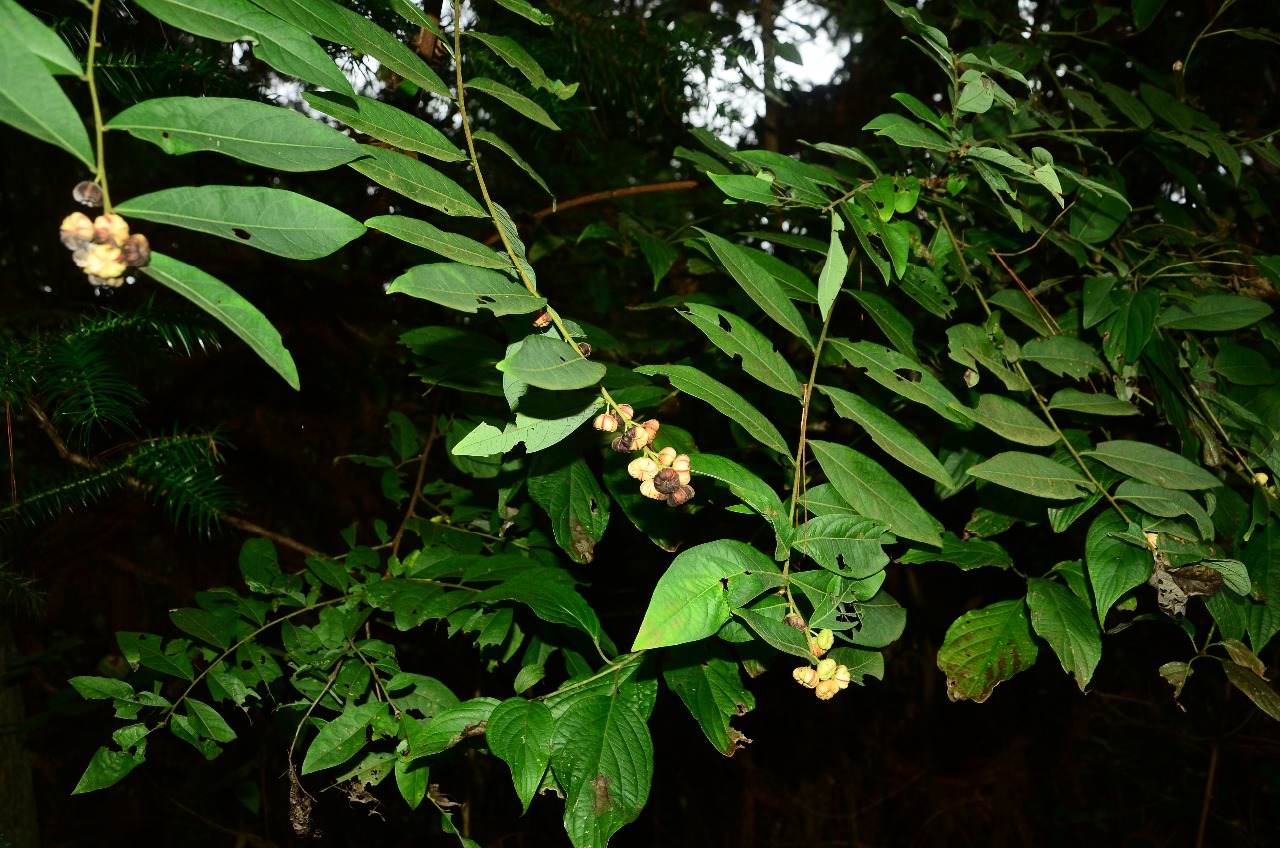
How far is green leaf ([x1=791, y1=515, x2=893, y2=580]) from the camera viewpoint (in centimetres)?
72

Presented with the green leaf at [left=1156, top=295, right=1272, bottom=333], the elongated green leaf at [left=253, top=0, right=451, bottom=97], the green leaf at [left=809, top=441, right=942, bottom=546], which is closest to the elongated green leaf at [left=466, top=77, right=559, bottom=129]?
the elongated green leaf at [left=253, top=0, right=451, bottom=97]

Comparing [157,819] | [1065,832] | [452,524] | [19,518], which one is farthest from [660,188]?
[1065,832]

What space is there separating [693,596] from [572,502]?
0.40m

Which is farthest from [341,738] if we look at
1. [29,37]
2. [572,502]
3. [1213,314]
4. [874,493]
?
[1213,314]

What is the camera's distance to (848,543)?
2.39ft

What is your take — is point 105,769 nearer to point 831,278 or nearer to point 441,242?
point 441,242

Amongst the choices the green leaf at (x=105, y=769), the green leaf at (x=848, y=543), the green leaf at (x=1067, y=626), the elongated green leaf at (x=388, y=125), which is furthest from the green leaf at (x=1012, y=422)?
the green leaf at (x=105, y=769)

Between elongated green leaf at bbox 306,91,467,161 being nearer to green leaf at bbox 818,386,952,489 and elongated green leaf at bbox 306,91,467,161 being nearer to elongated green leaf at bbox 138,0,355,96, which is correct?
elongated green leaf at bbox 138,0,355,96

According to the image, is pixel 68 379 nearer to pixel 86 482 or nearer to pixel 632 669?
pixel 86 482

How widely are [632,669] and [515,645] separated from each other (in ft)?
0.97

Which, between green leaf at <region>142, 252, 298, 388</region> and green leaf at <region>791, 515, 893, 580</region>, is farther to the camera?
green leaf at <region>791, 515, 893, 580</region>

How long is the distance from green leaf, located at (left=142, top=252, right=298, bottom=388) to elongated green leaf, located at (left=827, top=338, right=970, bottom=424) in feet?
1.88

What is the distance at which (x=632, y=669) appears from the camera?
0.89 m

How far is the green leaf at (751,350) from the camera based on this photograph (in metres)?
0.74
